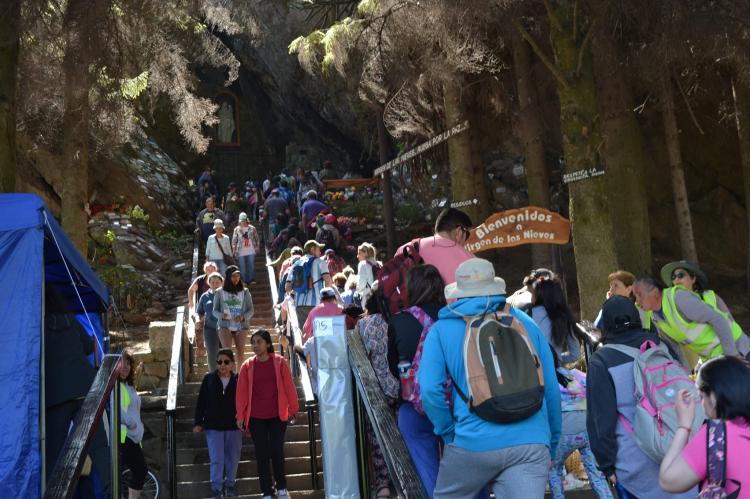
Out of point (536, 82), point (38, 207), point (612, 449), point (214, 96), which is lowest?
point (612, 449)

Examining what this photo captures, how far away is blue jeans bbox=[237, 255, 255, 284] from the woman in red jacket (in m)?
8.52

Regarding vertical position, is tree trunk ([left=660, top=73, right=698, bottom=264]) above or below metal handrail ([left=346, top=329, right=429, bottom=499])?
above

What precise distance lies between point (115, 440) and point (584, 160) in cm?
657

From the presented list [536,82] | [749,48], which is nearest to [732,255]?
[536,82]

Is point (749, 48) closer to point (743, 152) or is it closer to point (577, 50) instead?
point (577, 50)

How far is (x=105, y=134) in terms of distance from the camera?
46.9ft

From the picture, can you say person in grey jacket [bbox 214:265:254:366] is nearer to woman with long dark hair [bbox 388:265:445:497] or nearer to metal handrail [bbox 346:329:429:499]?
metal handrail [bbox 346:329:429:499]

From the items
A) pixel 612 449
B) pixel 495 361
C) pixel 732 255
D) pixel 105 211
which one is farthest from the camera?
pixel 105 211

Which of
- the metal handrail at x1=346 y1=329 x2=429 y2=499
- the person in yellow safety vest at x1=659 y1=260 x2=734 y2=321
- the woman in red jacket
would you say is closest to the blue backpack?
the woman in red jacket

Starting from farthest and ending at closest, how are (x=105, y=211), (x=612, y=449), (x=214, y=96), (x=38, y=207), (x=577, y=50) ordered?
(x=214, y=96) → (x=105, y=211) → (x=577, y=50) → (x=38, y=207) → (x=612, y=449)

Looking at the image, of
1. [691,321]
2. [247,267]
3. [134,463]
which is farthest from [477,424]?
A: [247,267]

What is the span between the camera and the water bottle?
521 cm

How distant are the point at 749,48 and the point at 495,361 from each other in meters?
8.71

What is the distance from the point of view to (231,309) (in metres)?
12.0
